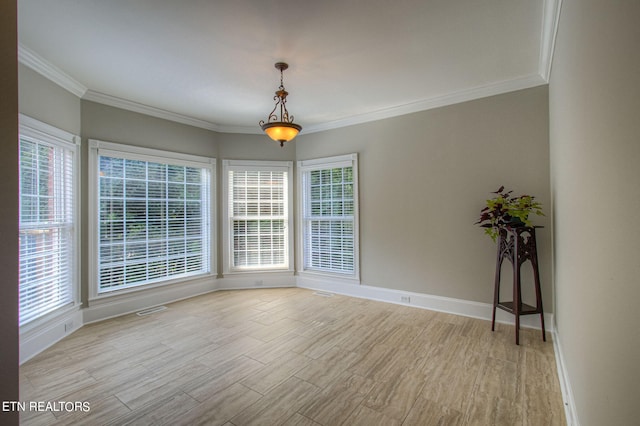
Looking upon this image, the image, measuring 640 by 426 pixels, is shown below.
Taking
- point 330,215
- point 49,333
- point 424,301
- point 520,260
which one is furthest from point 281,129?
point 49,333

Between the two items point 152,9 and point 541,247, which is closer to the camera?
point 152,9

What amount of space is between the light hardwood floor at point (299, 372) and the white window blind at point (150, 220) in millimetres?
788

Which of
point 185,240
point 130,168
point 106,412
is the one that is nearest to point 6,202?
point 106,412

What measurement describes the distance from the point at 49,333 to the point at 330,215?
3.92 meters

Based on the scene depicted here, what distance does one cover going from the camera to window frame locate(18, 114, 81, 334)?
2941 millimetres

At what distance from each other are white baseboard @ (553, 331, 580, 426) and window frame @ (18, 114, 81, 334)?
15.1ft

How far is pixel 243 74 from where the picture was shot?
10.8 feet

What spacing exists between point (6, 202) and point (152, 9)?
1.87 m

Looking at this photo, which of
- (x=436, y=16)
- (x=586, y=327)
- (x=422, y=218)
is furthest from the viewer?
(x=422, y=218)

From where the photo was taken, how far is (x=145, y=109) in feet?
14.2

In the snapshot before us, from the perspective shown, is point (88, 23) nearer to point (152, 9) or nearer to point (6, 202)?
point (152, 9)

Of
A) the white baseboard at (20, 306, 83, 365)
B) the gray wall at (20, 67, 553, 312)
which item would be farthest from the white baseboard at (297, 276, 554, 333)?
the white baseboard at (20, 306, 83, 365)

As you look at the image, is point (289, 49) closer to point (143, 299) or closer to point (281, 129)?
point (281, 129)

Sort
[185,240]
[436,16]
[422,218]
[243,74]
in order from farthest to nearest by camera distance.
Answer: [185,240], [422,218], [243,74], [436,16]
